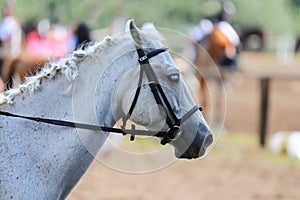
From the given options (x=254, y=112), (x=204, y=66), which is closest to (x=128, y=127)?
(x=204, y=66)

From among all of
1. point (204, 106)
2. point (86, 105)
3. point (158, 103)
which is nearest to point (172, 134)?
point (158, 103)

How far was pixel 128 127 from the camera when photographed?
15.2 ft

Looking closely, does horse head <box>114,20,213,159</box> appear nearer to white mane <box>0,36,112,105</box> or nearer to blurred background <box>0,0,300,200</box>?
white mane <box>0,36,112,105</box>

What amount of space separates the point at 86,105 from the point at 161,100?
0.44 metres

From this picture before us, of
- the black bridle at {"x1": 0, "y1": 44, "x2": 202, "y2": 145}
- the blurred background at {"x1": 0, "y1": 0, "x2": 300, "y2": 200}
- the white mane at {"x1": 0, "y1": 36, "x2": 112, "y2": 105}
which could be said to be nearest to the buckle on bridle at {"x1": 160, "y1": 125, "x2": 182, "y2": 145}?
the black bridle at {"x1": 0, "y1": 44, "x2": 202, "y2": 145}

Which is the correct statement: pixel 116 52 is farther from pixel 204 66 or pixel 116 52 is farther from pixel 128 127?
pixel 204 66

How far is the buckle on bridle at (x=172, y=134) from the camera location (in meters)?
4.54

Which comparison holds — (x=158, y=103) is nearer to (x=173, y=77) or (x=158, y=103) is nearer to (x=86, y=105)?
(x=173, y=77)

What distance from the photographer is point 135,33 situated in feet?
14.9

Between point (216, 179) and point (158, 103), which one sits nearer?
point (158, 103)

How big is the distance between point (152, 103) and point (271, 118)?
13.5m

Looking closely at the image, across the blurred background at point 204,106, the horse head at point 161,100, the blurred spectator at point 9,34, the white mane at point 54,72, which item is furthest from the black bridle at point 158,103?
the blurred spectator at point 9,34

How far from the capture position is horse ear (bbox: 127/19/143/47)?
453 cm

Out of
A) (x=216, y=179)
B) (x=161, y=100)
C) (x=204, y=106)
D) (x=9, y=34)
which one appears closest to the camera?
(x=161, y=100)
